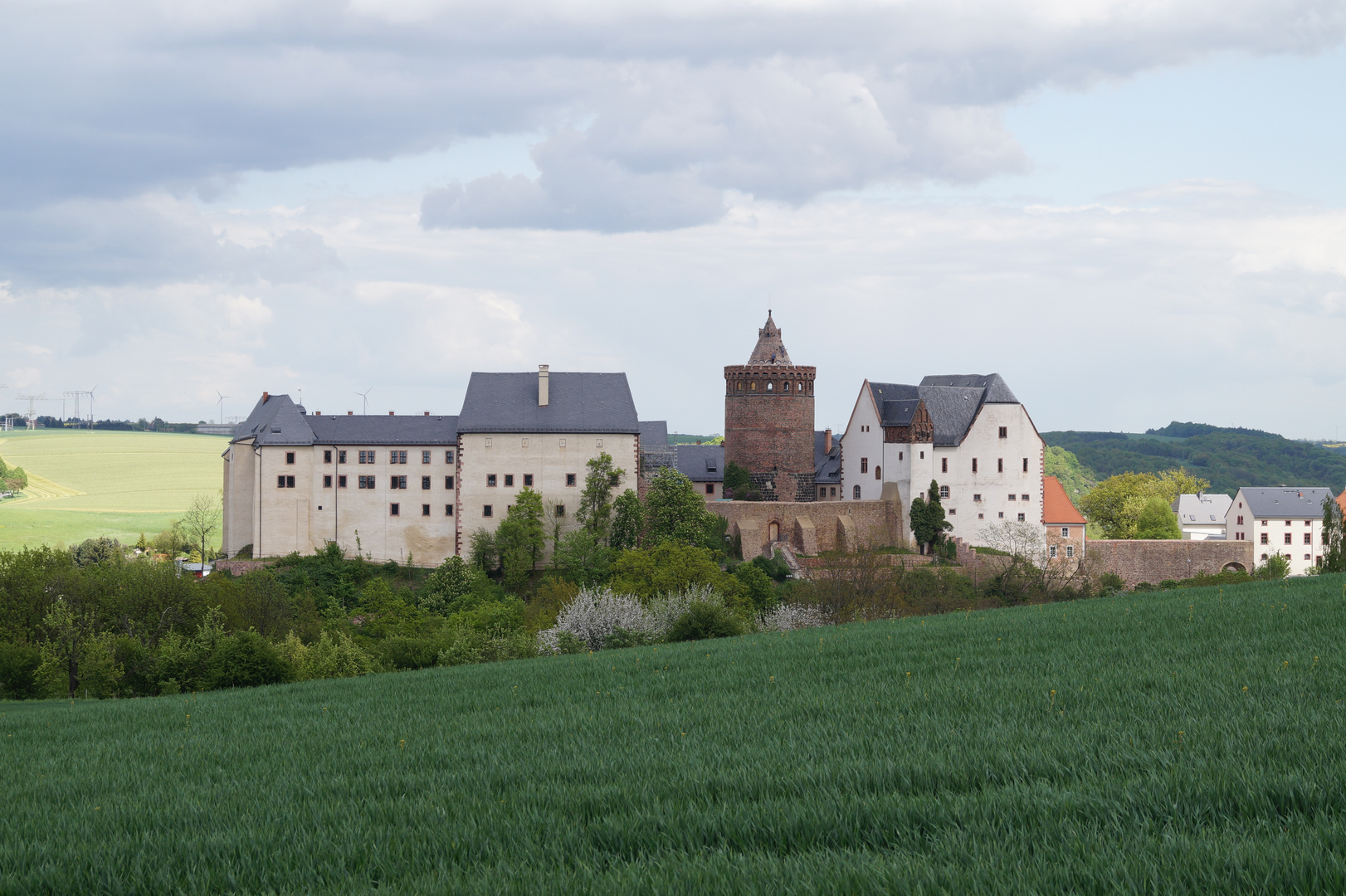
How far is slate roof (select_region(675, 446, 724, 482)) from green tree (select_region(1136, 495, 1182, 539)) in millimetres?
38657

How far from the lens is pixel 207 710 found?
1711 cm

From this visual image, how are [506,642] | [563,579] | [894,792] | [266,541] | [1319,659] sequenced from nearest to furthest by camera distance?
[894,792]
[1319,659]
[506,642]
[563,579]
[266,541]

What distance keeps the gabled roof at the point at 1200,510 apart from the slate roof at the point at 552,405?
70.0m

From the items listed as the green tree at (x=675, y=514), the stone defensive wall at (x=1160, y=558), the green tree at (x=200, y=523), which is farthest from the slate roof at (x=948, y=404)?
the green tree at (x=200, y=523)

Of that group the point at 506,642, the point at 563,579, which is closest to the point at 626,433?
the point at 563,579

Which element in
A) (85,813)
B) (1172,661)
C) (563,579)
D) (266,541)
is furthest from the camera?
(266,541)

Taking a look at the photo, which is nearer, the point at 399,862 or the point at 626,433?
the point at 399,862

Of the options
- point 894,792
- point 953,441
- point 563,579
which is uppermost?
point 953,441

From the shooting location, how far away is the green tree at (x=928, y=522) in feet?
214

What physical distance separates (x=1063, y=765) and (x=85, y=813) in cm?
818

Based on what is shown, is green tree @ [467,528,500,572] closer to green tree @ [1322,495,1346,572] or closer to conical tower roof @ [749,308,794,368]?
conical tower roof @ [749,308,794,368]

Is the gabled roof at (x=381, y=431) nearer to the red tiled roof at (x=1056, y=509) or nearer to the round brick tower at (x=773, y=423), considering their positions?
the round brick tower at (x=773, y=423)

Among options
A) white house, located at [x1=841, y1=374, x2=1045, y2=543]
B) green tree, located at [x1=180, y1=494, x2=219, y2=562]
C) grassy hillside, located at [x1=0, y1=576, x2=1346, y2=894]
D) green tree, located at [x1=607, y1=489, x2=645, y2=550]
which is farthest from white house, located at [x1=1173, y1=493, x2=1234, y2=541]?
grassy hillside, located at [x1=0, y1=576, x2=1346, y2=894]

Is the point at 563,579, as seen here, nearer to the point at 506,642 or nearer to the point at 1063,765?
the point at 506,642
